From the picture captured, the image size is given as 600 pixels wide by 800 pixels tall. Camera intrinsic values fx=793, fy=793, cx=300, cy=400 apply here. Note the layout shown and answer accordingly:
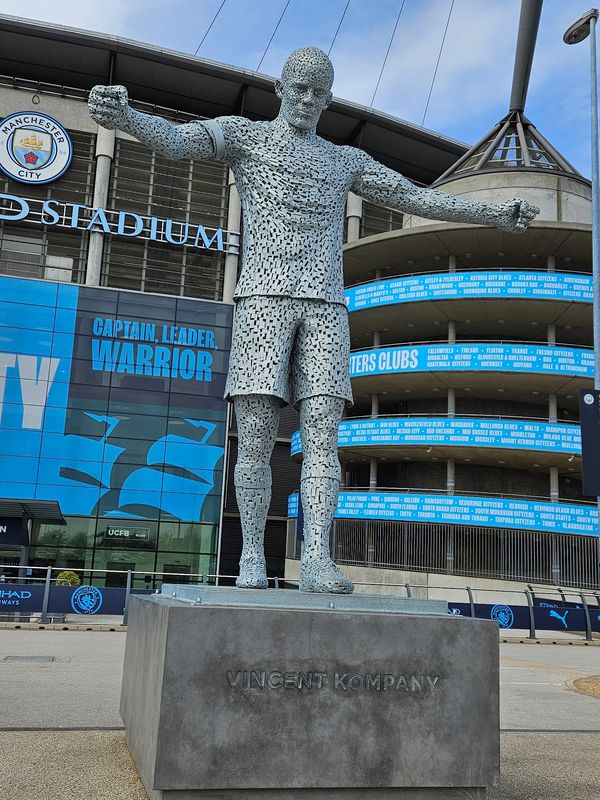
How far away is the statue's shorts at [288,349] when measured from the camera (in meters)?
4.91

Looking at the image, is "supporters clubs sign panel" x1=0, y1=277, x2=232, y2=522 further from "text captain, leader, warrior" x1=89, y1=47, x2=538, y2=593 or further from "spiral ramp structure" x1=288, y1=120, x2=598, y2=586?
"text captain, leader, warrior" x1=89, y1=47, x2=538, y2=593

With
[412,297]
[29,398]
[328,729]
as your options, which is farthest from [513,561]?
[328,729]

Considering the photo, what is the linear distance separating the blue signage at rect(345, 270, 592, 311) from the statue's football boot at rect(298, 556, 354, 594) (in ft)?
82.4

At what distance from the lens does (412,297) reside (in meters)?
32.0

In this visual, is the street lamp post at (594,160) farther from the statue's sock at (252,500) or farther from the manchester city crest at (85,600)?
the statue's sock at (252,500)

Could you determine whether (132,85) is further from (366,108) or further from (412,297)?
(412,297)

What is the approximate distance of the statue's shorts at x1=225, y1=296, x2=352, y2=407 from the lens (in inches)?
193

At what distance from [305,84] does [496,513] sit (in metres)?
25.3

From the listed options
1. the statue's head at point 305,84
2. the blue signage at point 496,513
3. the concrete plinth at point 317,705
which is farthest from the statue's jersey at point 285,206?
the blue signage at point 496,513

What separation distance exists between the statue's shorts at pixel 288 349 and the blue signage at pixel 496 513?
24.9 meters

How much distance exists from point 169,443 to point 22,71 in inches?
826

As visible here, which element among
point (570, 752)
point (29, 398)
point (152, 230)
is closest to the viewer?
point (570, 752)

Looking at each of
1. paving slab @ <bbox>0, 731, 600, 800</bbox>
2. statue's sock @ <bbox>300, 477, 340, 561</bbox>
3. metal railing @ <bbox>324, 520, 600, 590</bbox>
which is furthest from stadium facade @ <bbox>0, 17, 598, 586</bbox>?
statue's sock @ <bbox>300, 477, 340, 561</bbox>

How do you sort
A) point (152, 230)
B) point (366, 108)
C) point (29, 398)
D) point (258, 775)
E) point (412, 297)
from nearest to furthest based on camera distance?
1. point (258, 775)
2. point (412, 297)
3. point (29, 398)
4. point (152, 230)
5. point (366, 108)
